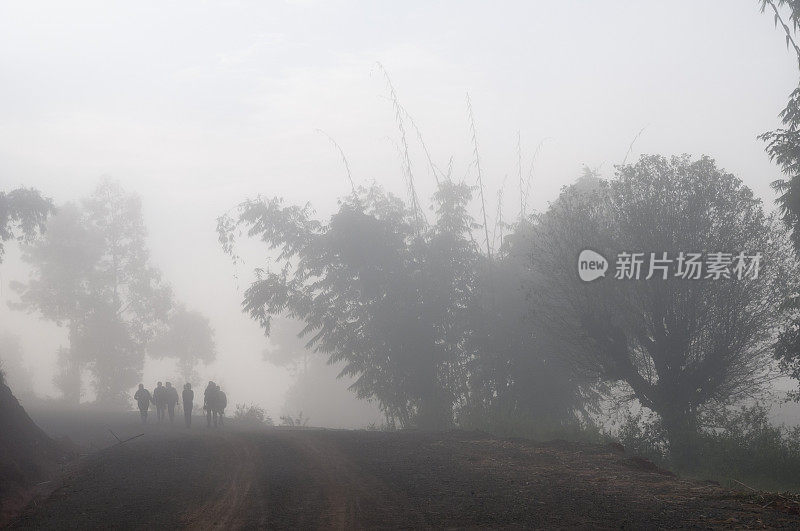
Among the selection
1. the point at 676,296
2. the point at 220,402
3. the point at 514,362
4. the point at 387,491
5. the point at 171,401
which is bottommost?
the point at 171,401

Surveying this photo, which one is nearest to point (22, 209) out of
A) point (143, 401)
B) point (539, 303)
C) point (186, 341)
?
point (143, 401)

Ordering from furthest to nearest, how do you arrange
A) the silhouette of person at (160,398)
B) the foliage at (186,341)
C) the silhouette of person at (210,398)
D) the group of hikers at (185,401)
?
the foliage at (186,341) < the silhouette of person at (160,398) < the silhouette of person at (210,398) < the group of hikers at (185,401)

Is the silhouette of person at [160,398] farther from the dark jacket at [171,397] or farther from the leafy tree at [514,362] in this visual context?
the leafy tree at [514,362]

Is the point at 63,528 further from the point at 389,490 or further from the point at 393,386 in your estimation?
the point at 393,386

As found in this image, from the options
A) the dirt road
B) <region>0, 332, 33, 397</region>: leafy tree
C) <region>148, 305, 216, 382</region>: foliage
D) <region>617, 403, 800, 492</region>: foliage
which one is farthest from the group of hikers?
<region>148, 305, 216, 382</region>: foliage

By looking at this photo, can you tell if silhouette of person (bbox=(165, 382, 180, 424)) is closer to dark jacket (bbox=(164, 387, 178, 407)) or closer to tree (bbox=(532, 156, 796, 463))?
dark jacket (bbox=(164, 387, 178, 407))

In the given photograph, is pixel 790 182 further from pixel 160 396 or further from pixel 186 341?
pixel 186 341

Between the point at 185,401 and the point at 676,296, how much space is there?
20.8 meters

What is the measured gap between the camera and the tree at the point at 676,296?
782 inches

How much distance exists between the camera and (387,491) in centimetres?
1116

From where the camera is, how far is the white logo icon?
2141 cm

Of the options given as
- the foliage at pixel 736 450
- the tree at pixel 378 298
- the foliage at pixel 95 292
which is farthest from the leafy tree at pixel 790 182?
the foliage at pixel 95 292

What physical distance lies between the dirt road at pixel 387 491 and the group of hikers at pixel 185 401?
1003 cm

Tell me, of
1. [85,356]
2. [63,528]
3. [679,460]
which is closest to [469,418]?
[679,460]
